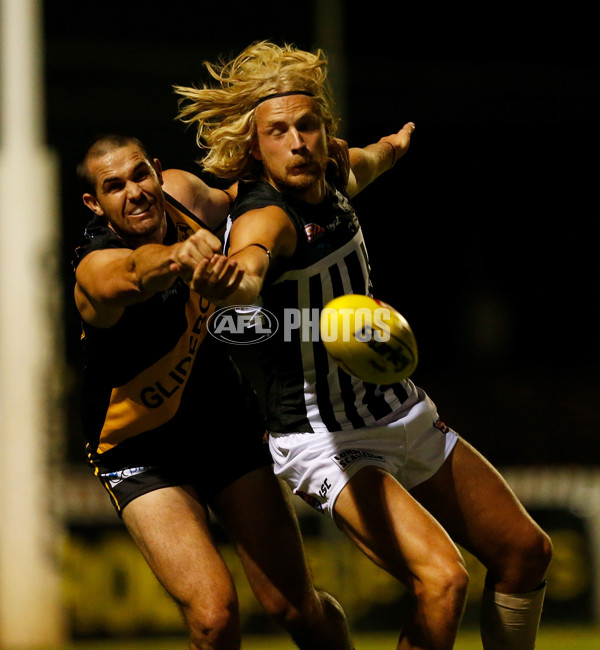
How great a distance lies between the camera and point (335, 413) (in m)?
4.11

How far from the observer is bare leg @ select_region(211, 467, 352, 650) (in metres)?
4.22

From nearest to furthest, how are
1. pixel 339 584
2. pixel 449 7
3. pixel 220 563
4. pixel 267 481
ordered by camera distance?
pixel 220 563 → pixel 267 481 → pixel 339 584 → pixel 449 7

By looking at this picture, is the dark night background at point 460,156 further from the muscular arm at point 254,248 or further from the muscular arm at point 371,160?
the muscular arm at point 254,248

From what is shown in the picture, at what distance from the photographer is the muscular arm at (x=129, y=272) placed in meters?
3.46

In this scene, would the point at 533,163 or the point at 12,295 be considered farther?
the point at 533,163

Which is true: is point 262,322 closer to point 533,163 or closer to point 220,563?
point 220,563

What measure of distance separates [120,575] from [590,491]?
136 inches

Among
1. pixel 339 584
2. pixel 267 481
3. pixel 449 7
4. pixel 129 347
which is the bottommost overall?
pixel 339 584

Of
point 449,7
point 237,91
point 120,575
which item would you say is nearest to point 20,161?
point 120,575

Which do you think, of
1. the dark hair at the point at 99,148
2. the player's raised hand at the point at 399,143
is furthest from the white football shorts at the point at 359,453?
the player's raised hand at the point at 399,143

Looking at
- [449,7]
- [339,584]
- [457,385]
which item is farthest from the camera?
[449,7]

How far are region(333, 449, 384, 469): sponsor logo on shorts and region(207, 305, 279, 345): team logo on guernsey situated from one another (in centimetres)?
50

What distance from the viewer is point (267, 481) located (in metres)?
4.32

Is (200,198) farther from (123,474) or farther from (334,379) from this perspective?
(123,474)
